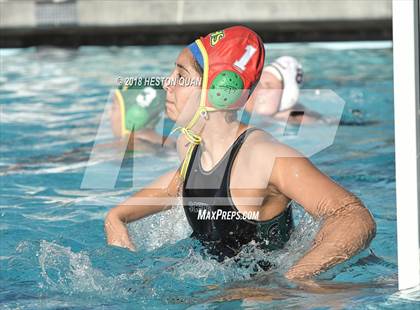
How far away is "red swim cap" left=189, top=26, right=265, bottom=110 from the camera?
3.68 meters

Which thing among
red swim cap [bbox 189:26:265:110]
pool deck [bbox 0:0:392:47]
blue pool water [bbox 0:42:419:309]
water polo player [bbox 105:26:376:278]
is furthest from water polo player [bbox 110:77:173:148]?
pool deck [bbox 0:0:392:47]

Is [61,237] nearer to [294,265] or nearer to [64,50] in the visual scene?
[294,265]

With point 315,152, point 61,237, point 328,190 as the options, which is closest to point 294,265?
point 328,190

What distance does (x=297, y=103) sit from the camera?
8.84 metres

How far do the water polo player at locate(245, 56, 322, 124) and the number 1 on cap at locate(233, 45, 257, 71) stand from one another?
4.78 metres

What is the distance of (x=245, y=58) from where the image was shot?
3.70 meters

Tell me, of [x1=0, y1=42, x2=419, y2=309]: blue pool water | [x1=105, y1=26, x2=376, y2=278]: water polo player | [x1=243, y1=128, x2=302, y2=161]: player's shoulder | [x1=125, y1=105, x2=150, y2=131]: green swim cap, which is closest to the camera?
[x1=105, y1=26, x2=376, y2=278]: water polo player

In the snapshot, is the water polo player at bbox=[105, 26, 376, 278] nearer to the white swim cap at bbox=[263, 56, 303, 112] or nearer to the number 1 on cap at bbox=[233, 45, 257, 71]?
the number 1 on cap at bbox=[233, 45, 257, 71]

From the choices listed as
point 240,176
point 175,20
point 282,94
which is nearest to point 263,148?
point 240,176

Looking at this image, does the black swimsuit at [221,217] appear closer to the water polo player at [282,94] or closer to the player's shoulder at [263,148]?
the player's shoulder at [263,148]

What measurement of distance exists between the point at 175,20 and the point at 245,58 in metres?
9.84

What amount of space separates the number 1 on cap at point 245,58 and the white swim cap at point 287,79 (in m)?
4.89

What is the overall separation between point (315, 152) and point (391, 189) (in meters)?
1.12

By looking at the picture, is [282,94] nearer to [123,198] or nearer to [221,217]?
[123,198]
